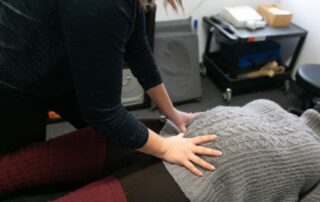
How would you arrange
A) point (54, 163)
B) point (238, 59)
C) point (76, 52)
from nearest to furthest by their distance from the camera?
point (76, 52)
point (54, 163)
point (238, 59)

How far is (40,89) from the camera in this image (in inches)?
31.8

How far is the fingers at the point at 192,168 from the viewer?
2.68 ft

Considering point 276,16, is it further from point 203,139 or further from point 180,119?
Result: point 203,139

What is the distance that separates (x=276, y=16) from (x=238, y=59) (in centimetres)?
44

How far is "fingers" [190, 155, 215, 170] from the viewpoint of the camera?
0.81 m

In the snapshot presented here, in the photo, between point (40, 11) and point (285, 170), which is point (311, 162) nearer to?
point (285, 170)

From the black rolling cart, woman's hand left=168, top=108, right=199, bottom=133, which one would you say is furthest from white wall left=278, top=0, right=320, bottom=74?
woman's hand left=168, top=108, right=199, bottom=133

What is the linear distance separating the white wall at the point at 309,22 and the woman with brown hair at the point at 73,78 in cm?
177

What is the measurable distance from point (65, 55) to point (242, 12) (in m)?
1.91

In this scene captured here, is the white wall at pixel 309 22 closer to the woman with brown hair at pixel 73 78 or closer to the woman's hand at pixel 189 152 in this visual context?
the woman with brown hair at pixel 73 78

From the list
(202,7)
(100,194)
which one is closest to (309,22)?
(202,7)

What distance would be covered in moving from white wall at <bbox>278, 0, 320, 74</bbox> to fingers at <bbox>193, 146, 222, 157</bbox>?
1930 mm

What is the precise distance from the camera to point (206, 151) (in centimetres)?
82

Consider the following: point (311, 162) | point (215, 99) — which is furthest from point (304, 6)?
point (311, 162)
